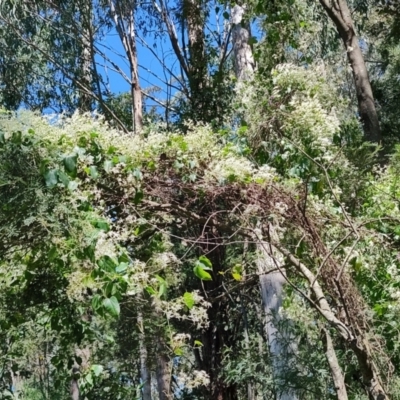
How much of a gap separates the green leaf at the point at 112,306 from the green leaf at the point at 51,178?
1.84 ft

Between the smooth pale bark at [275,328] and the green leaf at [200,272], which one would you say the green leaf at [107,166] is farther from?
the smooth pale bark at [275,328]

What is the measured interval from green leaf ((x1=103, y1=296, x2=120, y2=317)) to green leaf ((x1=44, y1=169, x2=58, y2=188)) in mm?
562

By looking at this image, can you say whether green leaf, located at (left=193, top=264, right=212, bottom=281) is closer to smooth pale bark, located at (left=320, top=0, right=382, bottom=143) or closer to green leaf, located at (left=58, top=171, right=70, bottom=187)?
green leaf, located at (left=58, top=171, right=70, bottom=187)

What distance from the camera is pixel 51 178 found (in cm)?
249

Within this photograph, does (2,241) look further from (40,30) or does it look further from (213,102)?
(40,30)

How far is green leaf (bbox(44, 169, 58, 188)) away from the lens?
248cm

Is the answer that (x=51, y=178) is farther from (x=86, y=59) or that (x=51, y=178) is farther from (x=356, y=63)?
(x=86, y=59)

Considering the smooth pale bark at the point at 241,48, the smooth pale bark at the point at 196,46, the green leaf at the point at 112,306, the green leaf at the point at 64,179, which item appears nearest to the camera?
the green leaf at the point at 112,306

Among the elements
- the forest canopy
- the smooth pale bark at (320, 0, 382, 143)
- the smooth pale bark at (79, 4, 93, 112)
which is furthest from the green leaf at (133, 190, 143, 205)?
the smooth pale bark at (79, 4, 93, 112)

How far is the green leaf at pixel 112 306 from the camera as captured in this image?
2254 mm

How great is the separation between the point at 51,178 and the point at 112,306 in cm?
62

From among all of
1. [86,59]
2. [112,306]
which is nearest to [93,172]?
[112,306]

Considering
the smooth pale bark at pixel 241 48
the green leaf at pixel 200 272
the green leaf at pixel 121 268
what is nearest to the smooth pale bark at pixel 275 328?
the green leaf at pixel 200 272

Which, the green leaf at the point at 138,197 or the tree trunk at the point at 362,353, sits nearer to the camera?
the tree trunk at the point at 362,353
